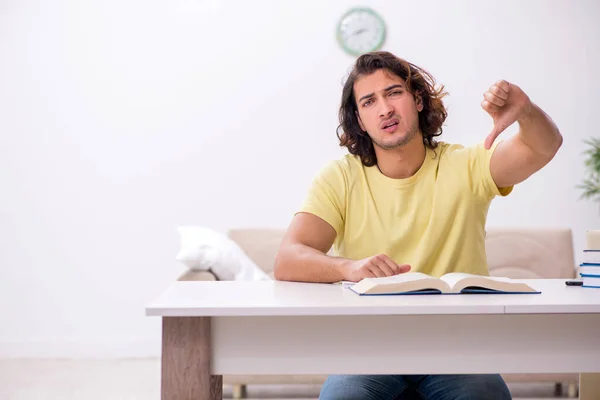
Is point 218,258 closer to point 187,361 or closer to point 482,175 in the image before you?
point 482,175

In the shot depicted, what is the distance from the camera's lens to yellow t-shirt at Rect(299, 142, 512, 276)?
180 cm

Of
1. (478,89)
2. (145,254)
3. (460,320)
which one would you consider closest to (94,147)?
(145,254)

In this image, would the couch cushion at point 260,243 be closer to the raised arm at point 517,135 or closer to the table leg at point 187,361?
the raised arm at point 517,135

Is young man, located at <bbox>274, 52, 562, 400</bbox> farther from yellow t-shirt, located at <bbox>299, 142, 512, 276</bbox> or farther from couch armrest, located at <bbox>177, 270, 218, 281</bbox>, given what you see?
couch armrest, located at <bbox>177, 270, 218, 281</bbox>

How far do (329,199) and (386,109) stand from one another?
28cm

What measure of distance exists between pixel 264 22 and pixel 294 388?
2004 mm

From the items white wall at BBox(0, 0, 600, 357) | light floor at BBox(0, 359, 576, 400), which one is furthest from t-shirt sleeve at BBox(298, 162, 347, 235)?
white wall at BBox(0, 0, 600, 357)

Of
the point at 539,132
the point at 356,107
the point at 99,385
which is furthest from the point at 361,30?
the point at 539,132

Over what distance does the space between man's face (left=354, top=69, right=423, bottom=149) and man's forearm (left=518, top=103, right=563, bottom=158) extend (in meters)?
0.30

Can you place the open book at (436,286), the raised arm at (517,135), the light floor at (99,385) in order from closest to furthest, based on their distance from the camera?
the open book at (436,286), the raised arm at (517,135), the light floor at (99,385)

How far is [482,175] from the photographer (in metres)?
1.83

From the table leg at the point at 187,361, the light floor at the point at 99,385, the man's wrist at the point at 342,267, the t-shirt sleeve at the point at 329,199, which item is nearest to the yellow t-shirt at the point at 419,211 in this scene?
the t-shirt sleeve at the point at 329,199

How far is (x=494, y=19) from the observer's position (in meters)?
4.12

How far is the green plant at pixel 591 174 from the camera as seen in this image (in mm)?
3916
